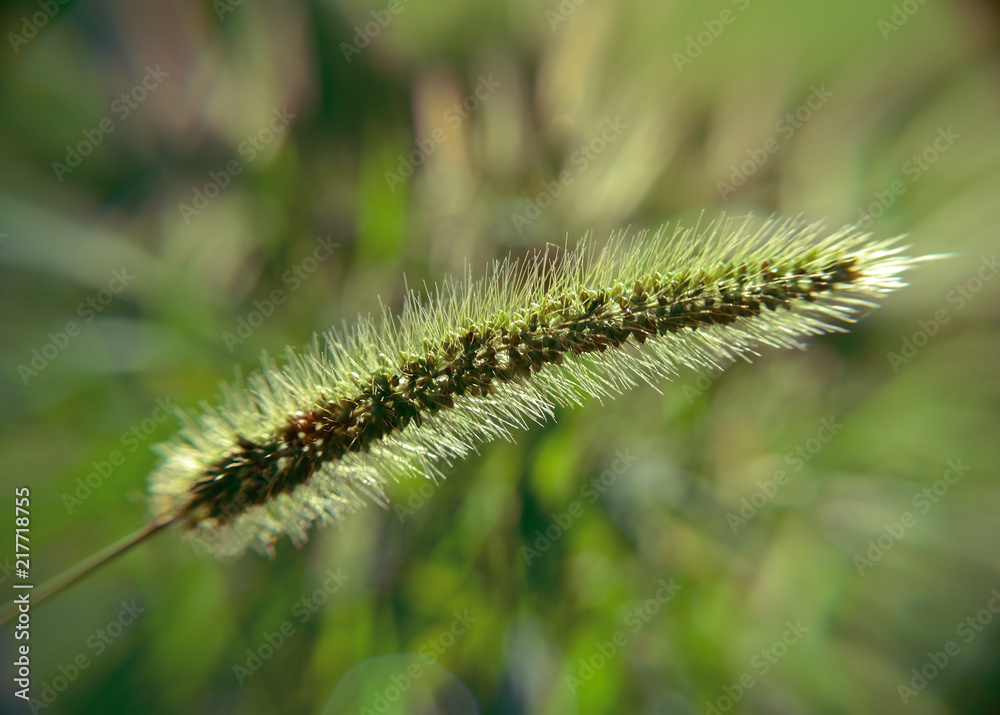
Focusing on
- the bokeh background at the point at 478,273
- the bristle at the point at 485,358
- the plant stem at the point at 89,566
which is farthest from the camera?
the bokeh background at the point at 478,273

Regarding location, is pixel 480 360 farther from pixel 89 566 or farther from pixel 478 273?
pixel 478 273

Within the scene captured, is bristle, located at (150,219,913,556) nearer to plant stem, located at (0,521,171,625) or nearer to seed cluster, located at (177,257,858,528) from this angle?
seed cluster, located at (177,257,858,528)

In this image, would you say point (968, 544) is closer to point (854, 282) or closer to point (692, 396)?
point (692, 396)

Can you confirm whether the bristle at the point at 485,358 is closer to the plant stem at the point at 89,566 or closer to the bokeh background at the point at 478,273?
the plant stem at the point at 89,566

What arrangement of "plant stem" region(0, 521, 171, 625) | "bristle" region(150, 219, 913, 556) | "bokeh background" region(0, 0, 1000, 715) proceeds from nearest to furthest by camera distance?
1. "plant stem" region(0, 521, 171, 625)
2. "bristle" region(150, 219, 913, 556)
3. "bokeh background" region(0, 0, 1000, 715)

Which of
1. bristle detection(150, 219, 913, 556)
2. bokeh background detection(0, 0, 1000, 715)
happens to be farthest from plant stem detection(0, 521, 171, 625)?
bokeh background detection(0, 0, 1000, 715)

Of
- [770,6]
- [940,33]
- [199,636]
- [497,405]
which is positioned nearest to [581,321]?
[497,405]

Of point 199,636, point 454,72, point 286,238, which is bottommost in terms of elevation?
point 199,636

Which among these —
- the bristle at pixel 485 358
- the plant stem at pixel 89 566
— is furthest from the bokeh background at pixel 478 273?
the plant stem at pixel 89 566
